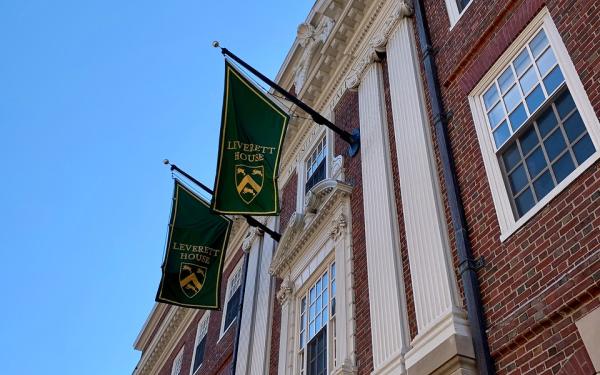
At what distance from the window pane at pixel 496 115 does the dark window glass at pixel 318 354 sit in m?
4.84

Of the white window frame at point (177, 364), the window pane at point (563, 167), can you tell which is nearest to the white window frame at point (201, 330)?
the white window frame at point (177, 364)

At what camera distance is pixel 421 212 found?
9070 mm

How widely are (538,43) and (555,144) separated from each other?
1.54m

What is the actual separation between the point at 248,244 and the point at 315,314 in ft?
20.7

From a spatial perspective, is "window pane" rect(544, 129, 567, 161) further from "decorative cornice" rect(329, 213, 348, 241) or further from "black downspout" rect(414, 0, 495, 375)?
"decorative cornice" rect(329, 213, 348, 241)

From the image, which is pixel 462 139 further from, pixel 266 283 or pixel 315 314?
pixel 266 283

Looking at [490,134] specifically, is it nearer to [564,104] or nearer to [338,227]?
[564,104]

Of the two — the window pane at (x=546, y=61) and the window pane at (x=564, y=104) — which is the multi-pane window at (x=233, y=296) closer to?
the window pane at (x=546, y=61)

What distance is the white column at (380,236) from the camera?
28.3ft

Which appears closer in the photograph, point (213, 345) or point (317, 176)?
point (317, 176)

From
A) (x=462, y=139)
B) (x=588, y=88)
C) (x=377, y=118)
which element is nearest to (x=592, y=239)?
(x=588, y=88)

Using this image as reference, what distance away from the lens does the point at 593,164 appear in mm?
6348

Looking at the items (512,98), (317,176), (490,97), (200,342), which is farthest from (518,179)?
(200,342)

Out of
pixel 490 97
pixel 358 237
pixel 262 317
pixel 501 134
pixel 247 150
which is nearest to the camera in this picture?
pixel 501 134
